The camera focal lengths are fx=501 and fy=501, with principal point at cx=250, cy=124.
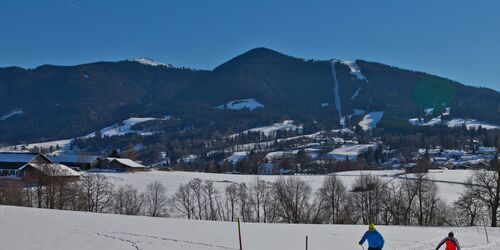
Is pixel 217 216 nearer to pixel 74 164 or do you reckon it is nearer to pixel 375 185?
pixel 375 185

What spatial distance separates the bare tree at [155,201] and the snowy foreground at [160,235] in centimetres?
3344

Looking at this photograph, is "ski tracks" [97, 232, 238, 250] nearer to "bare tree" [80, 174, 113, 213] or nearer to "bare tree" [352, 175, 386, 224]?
"bare tree" [80, 174, 113, 213]

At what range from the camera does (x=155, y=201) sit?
7888 cm

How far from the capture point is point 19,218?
36.6m

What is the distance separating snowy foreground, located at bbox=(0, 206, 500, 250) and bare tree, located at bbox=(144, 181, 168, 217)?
33441 millimetres

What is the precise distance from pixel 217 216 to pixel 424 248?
4852cm

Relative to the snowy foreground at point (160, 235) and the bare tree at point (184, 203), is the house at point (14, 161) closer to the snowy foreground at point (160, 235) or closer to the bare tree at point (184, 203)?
the bare tree at point (184, 203)

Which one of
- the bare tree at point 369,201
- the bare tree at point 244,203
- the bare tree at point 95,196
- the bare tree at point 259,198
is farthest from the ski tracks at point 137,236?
the bare tree at point 369,201

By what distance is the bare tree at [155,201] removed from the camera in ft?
248

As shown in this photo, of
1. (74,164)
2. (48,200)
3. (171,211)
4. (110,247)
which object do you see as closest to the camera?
(110,247)

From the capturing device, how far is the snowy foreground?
91.0ft

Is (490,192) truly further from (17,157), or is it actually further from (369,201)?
(17,157)

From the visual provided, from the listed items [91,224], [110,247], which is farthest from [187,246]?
[91,224]

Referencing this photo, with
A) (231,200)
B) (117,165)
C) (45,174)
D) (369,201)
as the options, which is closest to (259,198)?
(231,200)
